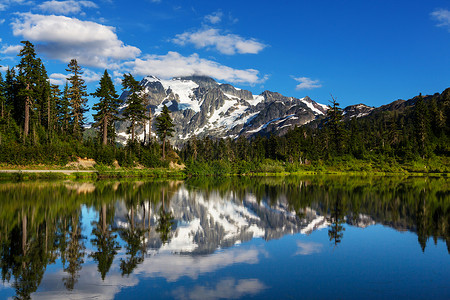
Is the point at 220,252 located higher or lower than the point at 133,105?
lower

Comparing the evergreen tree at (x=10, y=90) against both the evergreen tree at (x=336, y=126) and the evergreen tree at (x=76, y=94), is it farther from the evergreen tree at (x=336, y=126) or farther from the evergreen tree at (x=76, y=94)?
the evergreen tree at (x=336, y=126)

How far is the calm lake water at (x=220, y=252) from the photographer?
8.81 metres

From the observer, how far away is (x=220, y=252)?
12844 millimetres

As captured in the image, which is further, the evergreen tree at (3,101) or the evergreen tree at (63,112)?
the evergreen tree at (63,112)

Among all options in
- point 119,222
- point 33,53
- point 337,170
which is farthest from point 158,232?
point 337,170

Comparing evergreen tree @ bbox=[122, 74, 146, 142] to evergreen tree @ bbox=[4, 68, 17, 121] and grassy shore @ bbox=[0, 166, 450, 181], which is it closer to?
grassy shore @ bbox=[0, 166, 450, 181]

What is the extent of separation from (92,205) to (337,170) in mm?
79348

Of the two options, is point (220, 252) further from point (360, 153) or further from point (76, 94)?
point (360, 153)

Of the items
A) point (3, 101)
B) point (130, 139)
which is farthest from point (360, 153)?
point (3, 101)

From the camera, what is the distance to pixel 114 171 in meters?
58.7

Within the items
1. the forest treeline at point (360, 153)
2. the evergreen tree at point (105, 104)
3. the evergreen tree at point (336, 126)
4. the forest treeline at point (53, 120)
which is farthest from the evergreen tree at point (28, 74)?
the evergreen tree at point (336, 126)

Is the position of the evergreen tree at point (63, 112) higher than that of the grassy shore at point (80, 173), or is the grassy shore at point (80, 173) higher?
the evergreen tree at point (63, 112)

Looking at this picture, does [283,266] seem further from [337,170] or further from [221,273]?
[337,170]

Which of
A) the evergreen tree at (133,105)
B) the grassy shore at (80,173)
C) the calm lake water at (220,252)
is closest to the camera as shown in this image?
the calm lake water at (220,252)
